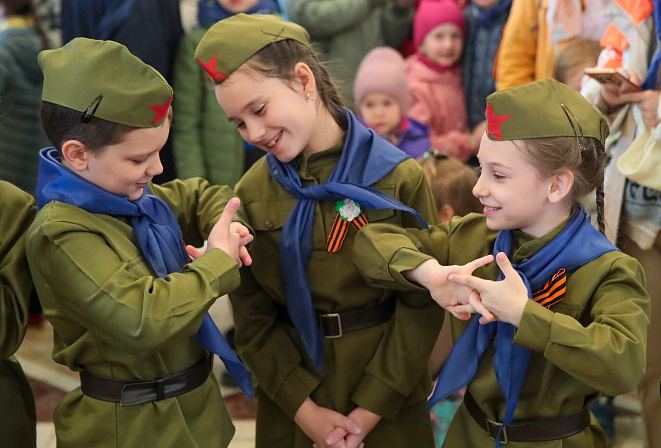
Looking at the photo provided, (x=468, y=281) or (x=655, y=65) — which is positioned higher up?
(x=655, y=65)

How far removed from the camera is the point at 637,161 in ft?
7.45

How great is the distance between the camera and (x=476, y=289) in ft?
4.99

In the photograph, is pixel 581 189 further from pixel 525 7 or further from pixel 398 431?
pixel 525 7

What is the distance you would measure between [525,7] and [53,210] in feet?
8.00

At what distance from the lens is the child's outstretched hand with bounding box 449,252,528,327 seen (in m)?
1.45

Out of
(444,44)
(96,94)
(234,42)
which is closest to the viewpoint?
(96,94)

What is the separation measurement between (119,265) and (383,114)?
7.18 ft

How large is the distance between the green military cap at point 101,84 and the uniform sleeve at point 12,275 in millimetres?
318

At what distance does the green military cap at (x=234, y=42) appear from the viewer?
5.76ft

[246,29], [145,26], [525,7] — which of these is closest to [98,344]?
[246,29]

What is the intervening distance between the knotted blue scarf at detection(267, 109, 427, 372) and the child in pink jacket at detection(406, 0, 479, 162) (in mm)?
1877

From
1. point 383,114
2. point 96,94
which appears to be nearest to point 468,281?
point 96,94

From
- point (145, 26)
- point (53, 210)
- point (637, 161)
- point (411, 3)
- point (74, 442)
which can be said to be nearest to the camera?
point (53, 210)

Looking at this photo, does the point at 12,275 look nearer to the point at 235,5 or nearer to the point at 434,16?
the point at 235,5
